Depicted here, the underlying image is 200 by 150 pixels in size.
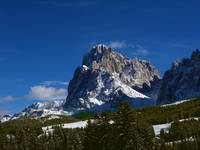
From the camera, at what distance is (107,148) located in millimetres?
66875

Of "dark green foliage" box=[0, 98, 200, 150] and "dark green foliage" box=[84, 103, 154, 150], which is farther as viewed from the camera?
"dark green foliage" box=[0, 98, 200, 150]

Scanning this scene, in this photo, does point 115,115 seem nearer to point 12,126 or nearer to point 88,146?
point 88,146

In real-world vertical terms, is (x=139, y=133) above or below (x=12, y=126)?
below

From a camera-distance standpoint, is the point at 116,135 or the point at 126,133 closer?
the point at 126,133

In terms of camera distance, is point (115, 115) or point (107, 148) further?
point (107, 148)

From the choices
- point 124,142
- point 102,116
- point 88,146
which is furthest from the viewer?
point 88,146

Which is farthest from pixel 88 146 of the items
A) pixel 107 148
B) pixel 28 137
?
pixel 28 137

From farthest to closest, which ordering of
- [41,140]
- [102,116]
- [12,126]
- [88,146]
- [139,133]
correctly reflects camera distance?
[12,126] < [41,140] < [88,146] < [102,116] < [139,133]

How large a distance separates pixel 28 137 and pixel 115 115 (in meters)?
36.7

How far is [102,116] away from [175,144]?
401 inches

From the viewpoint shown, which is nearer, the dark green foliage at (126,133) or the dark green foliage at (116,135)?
the dark green foliage at (126,133)

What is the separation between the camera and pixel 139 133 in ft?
202

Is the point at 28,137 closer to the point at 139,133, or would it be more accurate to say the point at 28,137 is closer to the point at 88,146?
the point at 88,146

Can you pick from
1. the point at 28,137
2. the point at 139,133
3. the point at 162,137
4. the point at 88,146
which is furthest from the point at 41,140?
the point at 139,133
